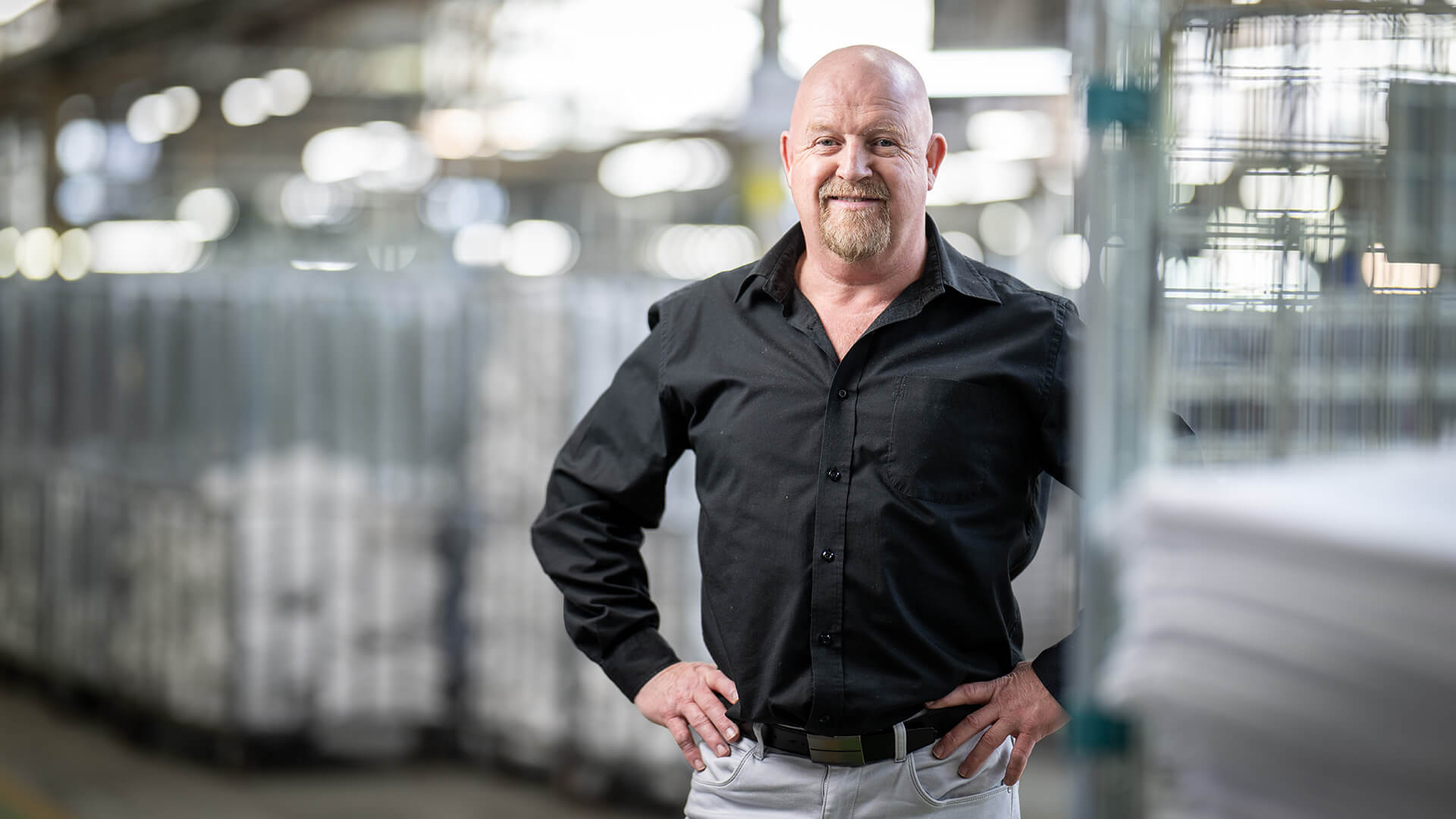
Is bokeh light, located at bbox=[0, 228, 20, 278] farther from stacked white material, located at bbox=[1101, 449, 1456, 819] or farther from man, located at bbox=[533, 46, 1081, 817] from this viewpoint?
stacked white material, located at bbox=[1101, 449, 1456, 819]

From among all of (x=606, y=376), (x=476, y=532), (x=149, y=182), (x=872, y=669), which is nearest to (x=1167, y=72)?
(x=872, y=669)

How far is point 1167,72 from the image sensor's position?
1318 mm

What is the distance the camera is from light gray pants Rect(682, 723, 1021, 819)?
6.51 feet

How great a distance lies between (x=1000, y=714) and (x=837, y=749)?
25 cm

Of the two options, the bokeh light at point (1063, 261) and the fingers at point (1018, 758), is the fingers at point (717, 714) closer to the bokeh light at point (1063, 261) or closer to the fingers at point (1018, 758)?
the fingers at point (1018, 758)

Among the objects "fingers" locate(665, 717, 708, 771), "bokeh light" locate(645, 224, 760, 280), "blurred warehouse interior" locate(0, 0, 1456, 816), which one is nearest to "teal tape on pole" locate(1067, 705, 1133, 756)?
"blurred warehouse interior" locate(0, 0, 1456, 816)

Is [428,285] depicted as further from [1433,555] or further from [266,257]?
[1433,555]

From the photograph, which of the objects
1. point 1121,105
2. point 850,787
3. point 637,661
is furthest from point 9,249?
point 1121,105

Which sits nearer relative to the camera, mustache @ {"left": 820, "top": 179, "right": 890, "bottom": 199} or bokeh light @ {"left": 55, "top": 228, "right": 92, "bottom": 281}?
mustache @ {"left": 820, "top": 179, "right": 890, "bottom": 199}

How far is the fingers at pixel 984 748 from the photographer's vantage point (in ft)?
6.47

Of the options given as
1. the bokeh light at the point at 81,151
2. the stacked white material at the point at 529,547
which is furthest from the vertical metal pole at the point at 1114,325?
the bokeh light at the point at 81,151

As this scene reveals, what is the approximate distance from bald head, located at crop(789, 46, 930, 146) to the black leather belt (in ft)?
2.88

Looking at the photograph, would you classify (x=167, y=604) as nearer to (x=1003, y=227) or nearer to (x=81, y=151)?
(x=81, y=151)

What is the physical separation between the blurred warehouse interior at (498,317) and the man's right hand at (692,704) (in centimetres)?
88
